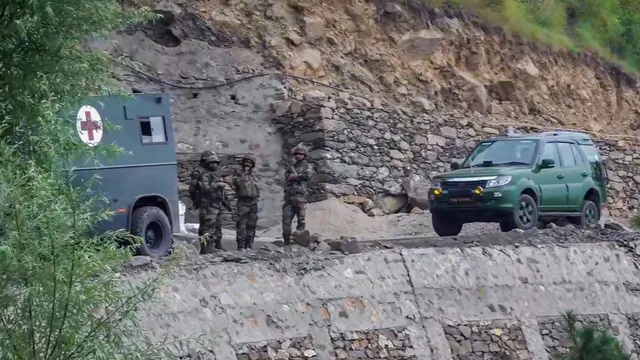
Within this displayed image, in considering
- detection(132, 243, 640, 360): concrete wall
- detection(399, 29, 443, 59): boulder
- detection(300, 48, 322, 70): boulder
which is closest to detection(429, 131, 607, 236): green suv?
detection(132, 243, 640, 360): concrete wall

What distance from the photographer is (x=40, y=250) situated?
7.70 meters

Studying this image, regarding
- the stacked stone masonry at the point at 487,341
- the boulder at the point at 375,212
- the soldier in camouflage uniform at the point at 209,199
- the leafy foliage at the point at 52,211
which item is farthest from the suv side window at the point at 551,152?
the leafy foliage at the point at 52,211

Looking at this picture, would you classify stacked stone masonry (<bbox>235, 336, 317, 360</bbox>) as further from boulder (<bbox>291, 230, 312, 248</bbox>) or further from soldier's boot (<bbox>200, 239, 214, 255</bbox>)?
boulder (<bbox>291, 230, 312, 248</bbox>)

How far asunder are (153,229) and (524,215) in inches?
242

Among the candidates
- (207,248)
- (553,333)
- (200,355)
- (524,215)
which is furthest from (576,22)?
(200,355)

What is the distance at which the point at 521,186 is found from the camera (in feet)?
56.7

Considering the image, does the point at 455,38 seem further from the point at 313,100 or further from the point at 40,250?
the point at 40,250

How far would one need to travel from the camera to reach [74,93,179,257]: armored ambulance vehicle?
551 inches

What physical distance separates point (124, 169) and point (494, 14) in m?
17.0

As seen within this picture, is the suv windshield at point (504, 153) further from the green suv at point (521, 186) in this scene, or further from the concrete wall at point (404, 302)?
the concrete wall at point (404, 302)

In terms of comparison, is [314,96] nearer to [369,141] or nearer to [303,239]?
[369,141]

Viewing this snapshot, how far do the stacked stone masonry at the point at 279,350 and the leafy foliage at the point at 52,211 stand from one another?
293 cm

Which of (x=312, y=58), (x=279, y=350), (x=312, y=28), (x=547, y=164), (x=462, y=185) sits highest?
(x=312, y=28)

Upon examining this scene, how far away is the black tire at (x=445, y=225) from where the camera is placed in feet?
59.1
